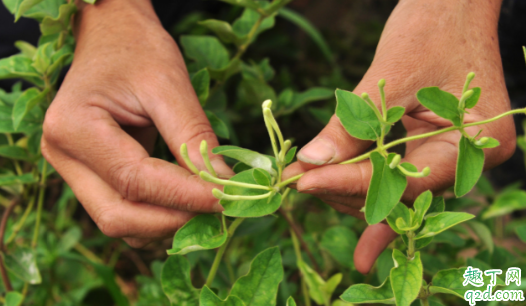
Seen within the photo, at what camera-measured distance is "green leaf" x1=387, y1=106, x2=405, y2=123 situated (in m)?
0.54

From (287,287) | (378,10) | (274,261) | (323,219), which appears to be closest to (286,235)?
(323,219)

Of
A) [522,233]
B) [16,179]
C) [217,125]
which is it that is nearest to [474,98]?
[522,233]

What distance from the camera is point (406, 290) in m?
0.52

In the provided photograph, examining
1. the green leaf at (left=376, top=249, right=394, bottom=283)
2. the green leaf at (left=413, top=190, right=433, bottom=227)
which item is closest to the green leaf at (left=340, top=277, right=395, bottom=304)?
the green leaf at (left=413, top=190, right=433, bottom=227)

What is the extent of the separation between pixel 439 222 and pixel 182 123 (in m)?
0.45

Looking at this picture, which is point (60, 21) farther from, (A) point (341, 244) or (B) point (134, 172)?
(A) point (341, 244)

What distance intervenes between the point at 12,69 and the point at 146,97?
31 cm

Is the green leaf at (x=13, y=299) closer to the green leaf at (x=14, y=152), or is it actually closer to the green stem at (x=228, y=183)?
→ the green leaf at (x=14, y=152)

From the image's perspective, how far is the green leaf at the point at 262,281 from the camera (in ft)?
2.05

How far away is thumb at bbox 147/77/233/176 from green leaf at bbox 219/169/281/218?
0.34 feet

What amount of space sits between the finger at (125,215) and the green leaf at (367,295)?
0.98 feet

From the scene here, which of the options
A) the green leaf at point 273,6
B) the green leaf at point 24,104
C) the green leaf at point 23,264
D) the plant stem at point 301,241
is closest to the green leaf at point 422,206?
the plant stem at point 301,241

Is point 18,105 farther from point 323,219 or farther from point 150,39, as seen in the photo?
point 323,219

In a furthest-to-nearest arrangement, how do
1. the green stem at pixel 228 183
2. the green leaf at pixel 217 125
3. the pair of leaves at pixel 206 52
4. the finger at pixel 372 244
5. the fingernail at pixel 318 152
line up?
the pair of leaves at pixel 206 52, the green leaf at pixel 217 125, the finger at pixel 372 244, the fingernail at pixel 318 152, the green stem at pixel 228 183
